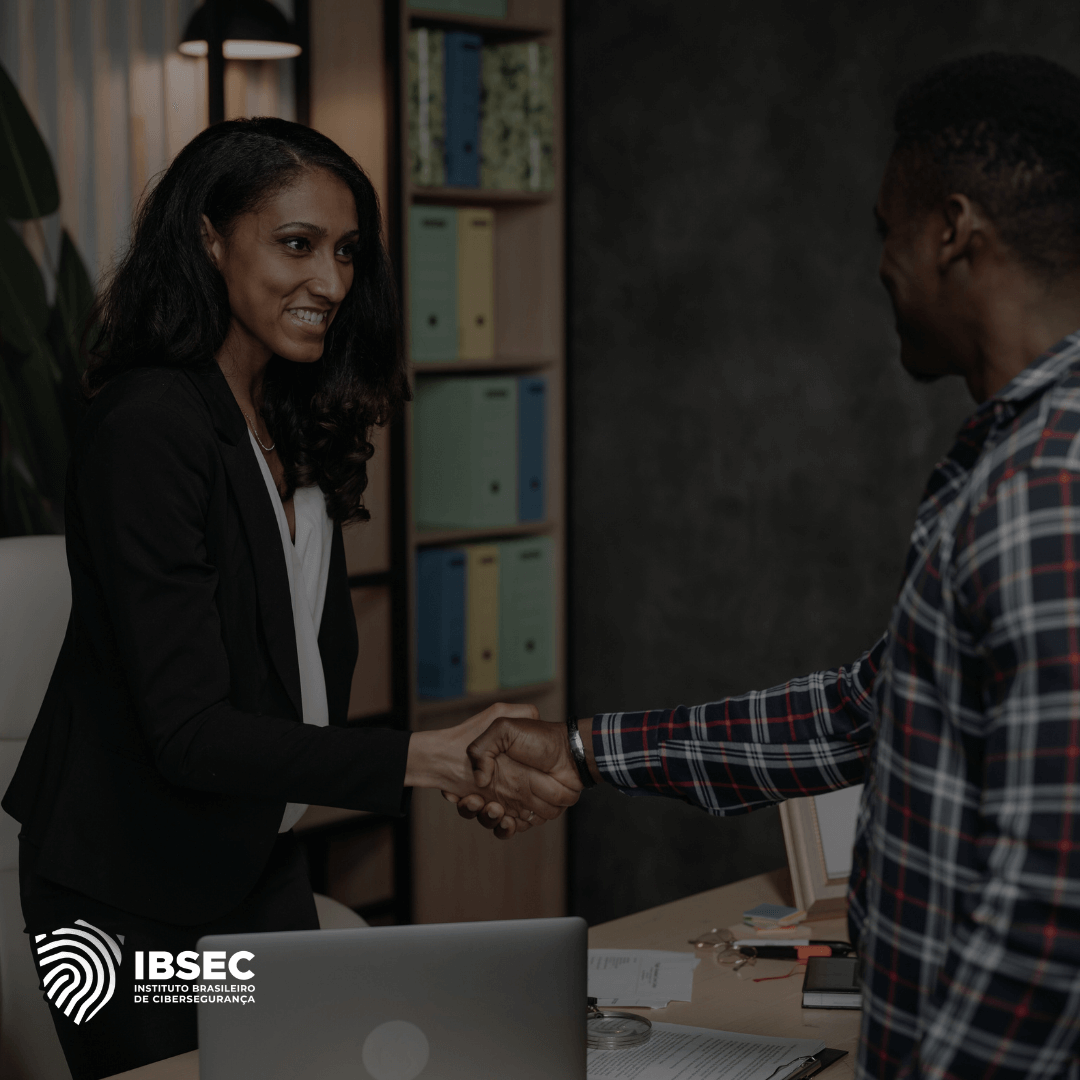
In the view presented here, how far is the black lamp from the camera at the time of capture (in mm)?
2887

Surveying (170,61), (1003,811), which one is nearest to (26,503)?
(170,61)

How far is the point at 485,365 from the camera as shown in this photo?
3414 mm

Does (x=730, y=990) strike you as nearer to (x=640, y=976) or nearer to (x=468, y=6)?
(x=640, y=976)

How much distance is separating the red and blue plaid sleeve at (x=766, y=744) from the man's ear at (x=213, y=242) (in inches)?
32.4

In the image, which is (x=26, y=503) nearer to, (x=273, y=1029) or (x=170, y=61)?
(x=170, y=61)

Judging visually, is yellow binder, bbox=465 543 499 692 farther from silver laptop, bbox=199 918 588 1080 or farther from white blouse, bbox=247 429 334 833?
silver laptop, bbox=199 918 588 1080

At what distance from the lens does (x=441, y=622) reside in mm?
3396

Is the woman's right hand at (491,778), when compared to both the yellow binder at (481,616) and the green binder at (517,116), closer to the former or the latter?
the yellow binder at (481,616)

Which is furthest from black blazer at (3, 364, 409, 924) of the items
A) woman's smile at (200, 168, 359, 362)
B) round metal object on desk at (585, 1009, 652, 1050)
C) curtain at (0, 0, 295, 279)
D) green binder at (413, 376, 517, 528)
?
green binder at (413, 376, 517, 528)

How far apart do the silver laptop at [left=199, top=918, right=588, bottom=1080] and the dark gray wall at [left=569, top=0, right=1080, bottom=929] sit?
2052mm

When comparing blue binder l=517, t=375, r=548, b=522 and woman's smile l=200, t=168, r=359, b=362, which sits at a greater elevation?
woman's smile l=200, t=168, r=359, b=362

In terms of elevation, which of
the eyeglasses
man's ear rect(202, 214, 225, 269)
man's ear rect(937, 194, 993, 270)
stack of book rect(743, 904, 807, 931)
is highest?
man's ear rect(202, 214, 225, 269)

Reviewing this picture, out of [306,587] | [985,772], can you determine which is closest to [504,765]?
[306,587]

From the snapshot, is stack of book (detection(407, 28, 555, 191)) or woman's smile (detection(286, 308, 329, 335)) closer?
woman's smile (detection(286, 308, 329, 335))
